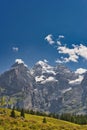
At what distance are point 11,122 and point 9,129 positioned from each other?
7.05m

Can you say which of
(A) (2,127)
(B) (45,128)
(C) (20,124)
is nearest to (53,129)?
(B) (45,128)

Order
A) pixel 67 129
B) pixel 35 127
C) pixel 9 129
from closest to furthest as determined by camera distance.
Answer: pixel 9 129, pixel 35 127, pixel 67 129

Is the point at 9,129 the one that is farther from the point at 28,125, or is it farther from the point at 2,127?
the point at 28,125

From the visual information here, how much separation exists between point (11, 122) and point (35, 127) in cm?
487

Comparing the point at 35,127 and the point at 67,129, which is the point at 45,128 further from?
the point at 67,129

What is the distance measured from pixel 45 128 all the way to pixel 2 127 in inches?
297

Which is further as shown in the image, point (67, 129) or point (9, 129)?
point (67, 129)

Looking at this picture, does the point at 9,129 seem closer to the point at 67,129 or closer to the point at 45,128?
the point at 45,128

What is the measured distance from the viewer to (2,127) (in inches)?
1950

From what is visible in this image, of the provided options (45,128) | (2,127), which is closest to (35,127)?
(45,128)

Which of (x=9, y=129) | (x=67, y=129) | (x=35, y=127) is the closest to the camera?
(x=9, y=129)

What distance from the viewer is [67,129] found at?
56062 mm

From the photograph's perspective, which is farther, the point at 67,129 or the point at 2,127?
the point at 67,129

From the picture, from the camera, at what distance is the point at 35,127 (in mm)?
52406
